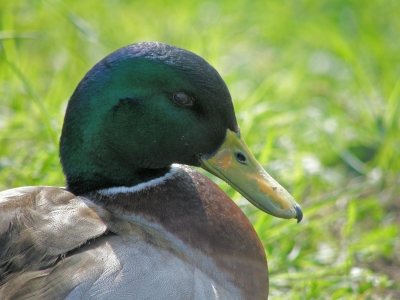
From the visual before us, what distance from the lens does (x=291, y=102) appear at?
4102 millimetres

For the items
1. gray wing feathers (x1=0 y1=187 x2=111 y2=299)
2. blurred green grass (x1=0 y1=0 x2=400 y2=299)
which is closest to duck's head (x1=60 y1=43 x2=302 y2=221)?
gray wing feathers (x1=0 y1=187 x2=111 y2=299)

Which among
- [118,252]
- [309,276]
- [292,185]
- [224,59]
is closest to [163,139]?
[118,252]

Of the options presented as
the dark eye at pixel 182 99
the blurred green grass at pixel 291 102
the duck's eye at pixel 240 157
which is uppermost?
the dark eye at pixel 182 99

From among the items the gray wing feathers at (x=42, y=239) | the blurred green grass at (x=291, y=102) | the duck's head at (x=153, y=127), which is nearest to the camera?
the gray wing feathers at (x=42, y=239)

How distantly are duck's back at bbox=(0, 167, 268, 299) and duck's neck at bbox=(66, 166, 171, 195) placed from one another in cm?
3

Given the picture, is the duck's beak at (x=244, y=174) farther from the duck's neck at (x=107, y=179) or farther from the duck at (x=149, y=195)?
the duck's neck at (x=107, y=179)

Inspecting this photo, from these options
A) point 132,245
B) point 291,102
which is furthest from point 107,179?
point 291,102

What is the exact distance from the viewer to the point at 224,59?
4.51 metres

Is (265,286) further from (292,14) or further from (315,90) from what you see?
(292,14)

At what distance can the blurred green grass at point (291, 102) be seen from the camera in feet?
9.65

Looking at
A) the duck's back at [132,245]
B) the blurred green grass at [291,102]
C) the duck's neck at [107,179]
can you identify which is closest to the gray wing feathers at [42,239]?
the duck's back at [132,245]

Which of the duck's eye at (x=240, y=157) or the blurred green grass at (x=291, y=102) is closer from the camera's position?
the duck's eye at (x=240, y=157)

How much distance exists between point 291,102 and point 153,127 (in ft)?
6.42

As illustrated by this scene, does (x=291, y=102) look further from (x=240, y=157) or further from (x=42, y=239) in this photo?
(x=42, y=239)
